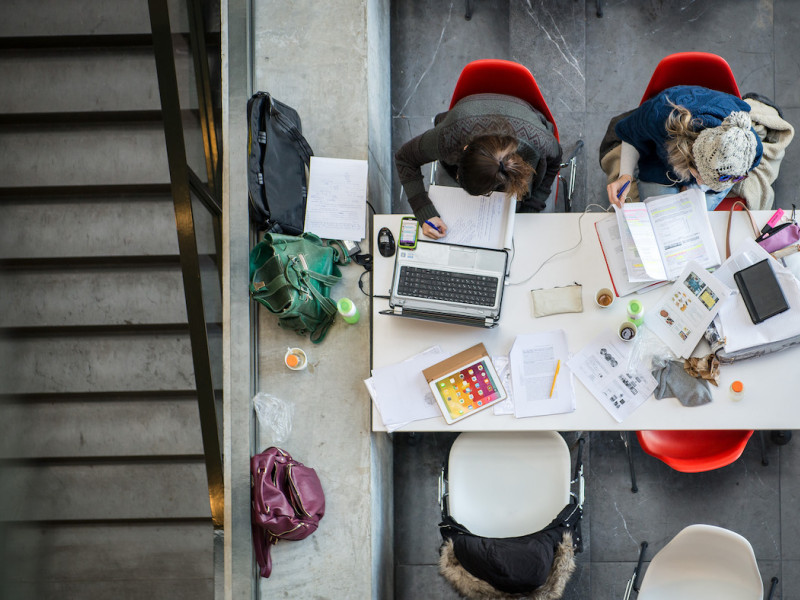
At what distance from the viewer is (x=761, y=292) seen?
2.14 metres

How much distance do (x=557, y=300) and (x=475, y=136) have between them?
669mm

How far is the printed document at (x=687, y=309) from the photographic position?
2135 mm

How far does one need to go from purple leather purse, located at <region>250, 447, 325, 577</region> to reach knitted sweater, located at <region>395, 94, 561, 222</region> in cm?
107

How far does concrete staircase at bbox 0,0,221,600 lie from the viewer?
2.66 m

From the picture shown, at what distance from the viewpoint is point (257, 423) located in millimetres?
2475

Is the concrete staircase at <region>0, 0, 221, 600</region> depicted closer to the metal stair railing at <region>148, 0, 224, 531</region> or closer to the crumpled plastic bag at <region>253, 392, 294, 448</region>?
the crumpled plastic bag at <region>253, 392, 294, 448</region>

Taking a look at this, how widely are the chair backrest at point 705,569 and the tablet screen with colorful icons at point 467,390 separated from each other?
34.2 inches

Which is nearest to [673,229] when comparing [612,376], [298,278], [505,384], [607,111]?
[612,376]

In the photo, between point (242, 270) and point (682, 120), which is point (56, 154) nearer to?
point (242, 270)

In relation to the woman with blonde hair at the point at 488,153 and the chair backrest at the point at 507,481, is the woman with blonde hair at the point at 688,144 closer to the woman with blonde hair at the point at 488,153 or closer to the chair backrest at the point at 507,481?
the woman with blonde hair at the point at 488,153

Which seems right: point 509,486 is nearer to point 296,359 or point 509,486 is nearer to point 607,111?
point 296,359

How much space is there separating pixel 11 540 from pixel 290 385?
1.58 m

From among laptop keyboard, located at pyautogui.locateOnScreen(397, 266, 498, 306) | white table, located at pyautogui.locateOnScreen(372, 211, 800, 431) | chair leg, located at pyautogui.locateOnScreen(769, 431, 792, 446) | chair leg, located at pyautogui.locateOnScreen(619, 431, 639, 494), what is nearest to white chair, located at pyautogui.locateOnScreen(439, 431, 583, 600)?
white table, located at pyautogui.locateOnScreen(372, 211, 800, 431)

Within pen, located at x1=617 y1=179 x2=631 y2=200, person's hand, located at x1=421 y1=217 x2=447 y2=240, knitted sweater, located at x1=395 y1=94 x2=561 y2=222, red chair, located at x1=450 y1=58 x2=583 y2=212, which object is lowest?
person's hand, located at x1=421 y1=217 x2=447 y2=240
